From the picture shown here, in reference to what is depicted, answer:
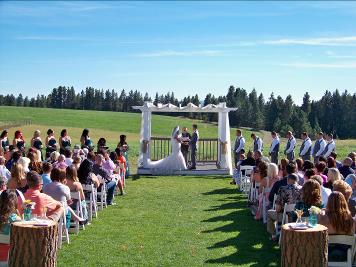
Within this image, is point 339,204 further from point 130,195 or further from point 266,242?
point 130,195

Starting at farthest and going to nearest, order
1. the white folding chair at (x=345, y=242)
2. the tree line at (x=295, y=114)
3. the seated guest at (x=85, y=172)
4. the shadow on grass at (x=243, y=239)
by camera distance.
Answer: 1. the tree line at (x=295, y=114)
2. the seated guest at (x=85, y=172)
3. the shadow on grass at (x=243, y=239)
4. the white folding chair at (x=345, y=242)

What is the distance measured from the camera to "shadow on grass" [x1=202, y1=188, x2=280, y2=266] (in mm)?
8984

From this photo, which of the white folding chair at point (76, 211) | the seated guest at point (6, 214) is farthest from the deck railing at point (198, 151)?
the seated guest at point (6, 214)

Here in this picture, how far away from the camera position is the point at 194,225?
11.8 metres

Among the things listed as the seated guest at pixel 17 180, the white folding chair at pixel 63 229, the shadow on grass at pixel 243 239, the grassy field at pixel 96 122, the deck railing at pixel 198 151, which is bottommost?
→ the shadow on grass at pixel 243 239

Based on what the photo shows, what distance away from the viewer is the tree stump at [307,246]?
24.2 feet

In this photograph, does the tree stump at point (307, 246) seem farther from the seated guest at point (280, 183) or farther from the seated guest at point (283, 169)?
the seated guest at point (283, 169)

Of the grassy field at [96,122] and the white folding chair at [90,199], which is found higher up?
the grassy field at [96,122]

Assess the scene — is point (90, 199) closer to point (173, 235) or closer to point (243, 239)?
point (173, 235)

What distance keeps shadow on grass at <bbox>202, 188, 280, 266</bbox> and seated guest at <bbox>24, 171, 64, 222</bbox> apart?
264 cm

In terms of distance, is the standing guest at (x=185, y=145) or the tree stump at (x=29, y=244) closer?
the tree stump at (x=29, y=244)

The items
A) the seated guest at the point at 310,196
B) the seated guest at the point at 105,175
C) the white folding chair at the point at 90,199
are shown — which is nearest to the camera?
the seated guest at the point at 310,196

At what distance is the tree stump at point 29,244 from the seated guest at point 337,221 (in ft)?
12.7

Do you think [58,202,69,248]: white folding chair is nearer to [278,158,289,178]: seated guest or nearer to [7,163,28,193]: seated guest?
[7,163,28,193]: seated guest
